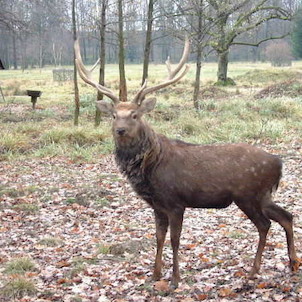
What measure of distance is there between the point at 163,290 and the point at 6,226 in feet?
11.5

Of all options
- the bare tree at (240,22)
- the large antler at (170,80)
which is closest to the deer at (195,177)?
the large antler at (170,80)

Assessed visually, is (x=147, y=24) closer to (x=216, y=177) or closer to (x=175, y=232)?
(x=216, y=177)

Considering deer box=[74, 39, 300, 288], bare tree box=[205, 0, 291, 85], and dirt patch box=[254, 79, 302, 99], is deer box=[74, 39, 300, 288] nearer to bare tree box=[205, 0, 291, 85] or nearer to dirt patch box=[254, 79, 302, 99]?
dirt patch box=[254, 79, 302, 99]

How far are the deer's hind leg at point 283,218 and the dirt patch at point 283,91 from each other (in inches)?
691

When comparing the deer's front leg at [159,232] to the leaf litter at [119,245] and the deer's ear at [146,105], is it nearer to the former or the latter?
the leaf litter at [119,245]

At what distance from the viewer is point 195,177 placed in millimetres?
5367

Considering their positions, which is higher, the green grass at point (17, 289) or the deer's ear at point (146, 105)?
the deer's ear at point (146, 105)

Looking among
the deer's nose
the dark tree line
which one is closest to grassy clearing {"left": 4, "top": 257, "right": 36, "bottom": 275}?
the deer's nose

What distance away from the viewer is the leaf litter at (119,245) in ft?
17.4

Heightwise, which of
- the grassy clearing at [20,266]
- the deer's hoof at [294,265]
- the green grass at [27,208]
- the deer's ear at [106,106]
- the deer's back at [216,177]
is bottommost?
the green grass at [27,208]

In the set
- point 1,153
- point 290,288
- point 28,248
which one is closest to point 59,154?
point 1,153

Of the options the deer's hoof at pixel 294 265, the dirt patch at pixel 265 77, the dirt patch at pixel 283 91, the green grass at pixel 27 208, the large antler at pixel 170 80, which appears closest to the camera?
the deer's hoof at pixel 294 265

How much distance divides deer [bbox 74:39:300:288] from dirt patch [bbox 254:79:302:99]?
57.5 ft

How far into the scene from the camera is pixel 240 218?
25.8 ft
